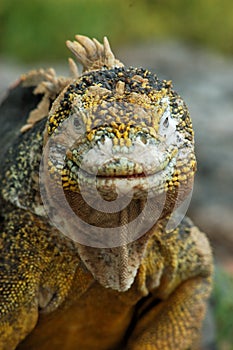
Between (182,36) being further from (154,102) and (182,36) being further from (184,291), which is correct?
(154,102)

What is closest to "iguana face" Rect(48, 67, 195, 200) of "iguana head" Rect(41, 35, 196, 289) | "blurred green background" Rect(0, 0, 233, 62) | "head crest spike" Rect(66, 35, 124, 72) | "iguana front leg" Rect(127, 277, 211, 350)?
"iguana head" Rect(41, 35, 196, 289)

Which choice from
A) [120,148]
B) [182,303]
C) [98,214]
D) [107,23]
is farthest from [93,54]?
[107,23]

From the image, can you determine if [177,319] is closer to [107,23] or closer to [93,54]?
[93,54]

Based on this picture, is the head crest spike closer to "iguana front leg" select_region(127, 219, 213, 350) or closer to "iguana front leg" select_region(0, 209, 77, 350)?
"iguana front leg" select_region(0, 209, 77, 350)

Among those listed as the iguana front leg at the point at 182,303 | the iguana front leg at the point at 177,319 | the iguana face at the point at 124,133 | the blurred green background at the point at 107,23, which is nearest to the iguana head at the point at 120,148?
the iguana face at the point at 124,133

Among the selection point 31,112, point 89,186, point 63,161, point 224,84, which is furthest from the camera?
point 224,84

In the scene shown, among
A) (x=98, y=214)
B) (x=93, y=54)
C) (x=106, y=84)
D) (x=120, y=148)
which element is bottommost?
(x=98, y=214)

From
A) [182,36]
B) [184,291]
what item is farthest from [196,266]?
[182,36]
